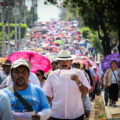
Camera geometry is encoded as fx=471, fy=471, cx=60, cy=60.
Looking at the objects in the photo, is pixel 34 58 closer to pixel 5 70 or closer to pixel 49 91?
pixel 5 70

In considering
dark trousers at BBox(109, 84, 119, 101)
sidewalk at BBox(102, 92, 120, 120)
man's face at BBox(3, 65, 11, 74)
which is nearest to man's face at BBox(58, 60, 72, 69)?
man's face at BBox(3, 65, 11, 74)

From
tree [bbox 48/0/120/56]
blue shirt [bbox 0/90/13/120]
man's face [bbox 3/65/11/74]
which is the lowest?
blue shirt [bbox 0/90/13/120]

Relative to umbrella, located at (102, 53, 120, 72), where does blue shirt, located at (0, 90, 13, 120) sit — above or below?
below

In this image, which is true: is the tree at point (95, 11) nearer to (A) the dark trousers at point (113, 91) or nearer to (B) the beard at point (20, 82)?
(A) the dark trousers at point (113, 91)

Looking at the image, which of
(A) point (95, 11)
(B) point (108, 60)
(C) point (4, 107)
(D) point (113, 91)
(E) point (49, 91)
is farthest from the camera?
(A) point (95, 11)

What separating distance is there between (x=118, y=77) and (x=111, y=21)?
1128 cm

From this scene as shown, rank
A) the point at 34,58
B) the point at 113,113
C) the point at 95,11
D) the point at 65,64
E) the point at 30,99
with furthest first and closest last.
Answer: the point at 95,11, the point at 113,113, the point at 34,58, the point at 65,64, the point at 30,99

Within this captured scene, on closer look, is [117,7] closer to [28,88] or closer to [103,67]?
[103,67]

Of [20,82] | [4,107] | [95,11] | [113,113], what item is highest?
[95,11]

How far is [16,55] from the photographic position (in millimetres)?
9922

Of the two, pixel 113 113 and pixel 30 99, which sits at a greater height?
pixel 30 99

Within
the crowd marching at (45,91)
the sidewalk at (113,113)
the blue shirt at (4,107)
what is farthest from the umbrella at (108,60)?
the blue shirt at (4,107)

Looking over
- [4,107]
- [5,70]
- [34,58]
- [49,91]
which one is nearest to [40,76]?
[34,58]

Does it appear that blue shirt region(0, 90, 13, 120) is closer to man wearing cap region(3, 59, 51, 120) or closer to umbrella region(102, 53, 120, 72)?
man wearing cap region(3, 59, 51, 120)
